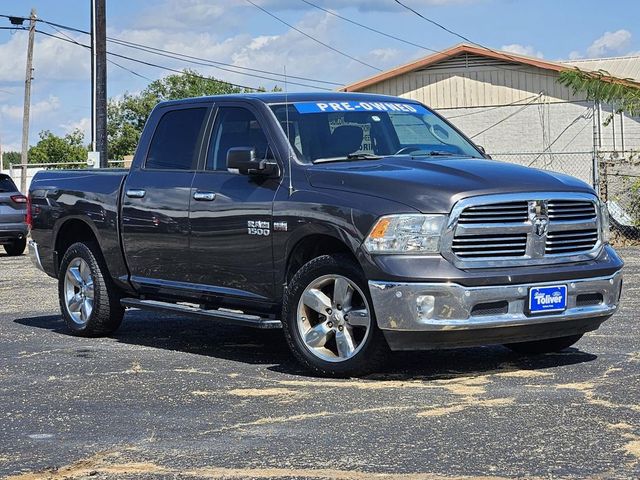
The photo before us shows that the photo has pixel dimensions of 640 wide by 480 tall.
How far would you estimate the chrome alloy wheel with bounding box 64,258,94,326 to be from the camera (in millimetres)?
10336

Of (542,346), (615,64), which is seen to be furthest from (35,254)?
(615,64)

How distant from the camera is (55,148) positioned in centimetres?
8300

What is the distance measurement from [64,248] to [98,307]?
1023mm

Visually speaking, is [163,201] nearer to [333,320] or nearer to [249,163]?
[249,163]

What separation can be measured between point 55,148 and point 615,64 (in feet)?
164

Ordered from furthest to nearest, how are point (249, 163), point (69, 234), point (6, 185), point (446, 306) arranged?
point (6, 185) → point (69, 234) → point (249, 163) → point (446, 306)

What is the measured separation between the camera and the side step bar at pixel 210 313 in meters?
8.34

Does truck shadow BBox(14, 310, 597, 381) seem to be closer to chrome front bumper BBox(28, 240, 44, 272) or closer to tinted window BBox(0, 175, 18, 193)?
chrome front bumper BBox(28, 240, 44, 272)

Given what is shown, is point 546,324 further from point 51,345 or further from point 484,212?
point 51,345

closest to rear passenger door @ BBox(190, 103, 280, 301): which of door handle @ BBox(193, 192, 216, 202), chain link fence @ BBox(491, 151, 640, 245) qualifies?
door handle @ BBox(193, 192, 216, 202)

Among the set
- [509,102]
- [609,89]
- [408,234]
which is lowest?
[408,234]

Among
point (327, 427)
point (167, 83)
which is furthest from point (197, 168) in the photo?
point (167, 83)

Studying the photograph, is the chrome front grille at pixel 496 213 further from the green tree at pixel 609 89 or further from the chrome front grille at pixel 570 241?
the green tree at pixel 609 89

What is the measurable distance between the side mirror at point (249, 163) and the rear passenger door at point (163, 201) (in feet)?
2.39
